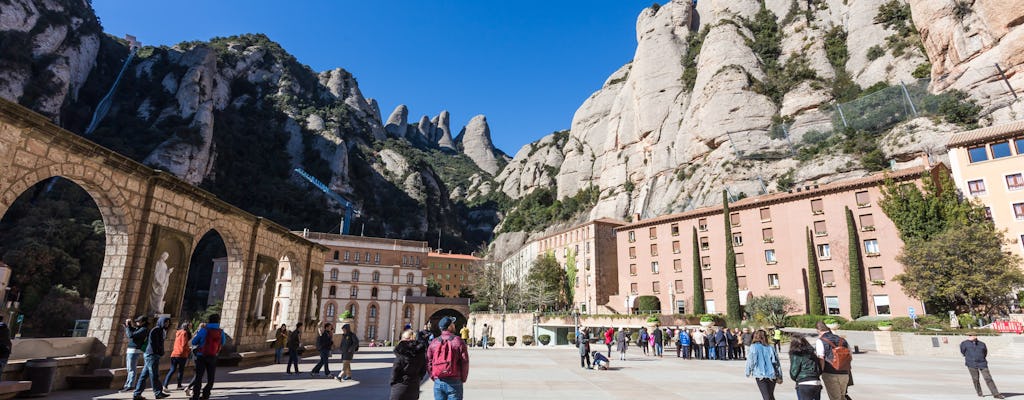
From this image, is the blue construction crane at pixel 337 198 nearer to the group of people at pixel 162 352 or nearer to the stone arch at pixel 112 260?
the stone arch at pixel 112 260

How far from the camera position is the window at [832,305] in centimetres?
3921

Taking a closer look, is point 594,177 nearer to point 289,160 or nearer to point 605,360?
point 289,160

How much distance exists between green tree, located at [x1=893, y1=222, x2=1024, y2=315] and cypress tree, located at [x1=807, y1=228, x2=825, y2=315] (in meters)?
7.32

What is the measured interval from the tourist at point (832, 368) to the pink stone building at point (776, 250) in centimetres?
3766

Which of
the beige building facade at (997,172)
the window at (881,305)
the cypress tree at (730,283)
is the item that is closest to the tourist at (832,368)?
the cypress tree at (730,283)

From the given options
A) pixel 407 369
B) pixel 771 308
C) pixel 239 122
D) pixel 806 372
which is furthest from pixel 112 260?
pixel 239 122

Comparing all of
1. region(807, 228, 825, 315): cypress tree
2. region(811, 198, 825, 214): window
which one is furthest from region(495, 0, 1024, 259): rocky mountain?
region(807, 228, 825, 315): cypress tree

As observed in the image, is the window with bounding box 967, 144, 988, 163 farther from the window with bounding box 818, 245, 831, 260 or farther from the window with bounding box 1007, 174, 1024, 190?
the window with bounding box 818, 245, 831, 260

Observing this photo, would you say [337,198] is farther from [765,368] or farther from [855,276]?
[765,368]

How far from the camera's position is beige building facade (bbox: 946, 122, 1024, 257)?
107 ft

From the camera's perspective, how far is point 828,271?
40250 millimetres

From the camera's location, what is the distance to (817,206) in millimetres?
41781

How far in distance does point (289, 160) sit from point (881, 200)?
324ft

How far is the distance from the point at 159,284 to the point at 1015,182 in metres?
50.0
